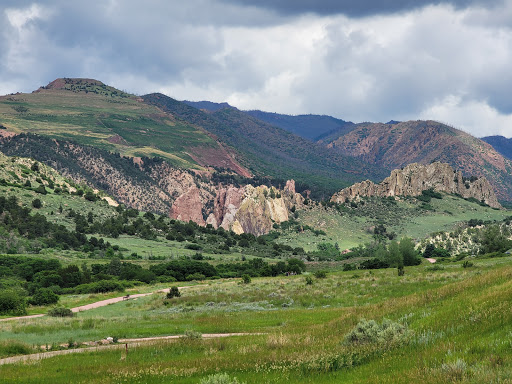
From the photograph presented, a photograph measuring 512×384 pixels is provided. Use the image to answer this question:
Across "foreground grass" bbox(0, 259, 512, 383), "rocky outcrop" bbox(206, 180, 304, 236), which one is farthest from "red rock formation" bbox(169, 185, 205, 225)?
"foreground grass" bbox(0, 259, 512, 383)

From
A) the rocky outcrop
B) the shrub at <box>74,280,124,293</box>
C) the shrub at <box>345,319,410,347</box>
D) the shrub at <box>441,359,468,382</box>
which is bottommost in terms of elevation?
the shrub at <box>74,280,124,293</box>

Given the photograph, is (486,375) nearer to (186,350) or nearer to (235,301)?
(186,350)

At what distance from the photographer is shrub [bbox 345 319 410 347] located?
1338 cm

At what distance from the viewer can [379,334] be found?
14.0 metres

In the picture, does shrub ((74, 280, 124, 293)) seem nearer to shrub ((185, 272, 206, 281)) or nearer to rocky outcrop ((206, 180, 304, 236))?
shrub ((185, 272, 206, 281))

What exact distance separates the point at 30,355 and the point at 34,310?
2455 cm

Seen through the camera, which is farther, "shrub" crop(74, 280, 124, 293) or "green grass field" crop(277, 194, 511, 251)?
"green grass field" crop(277, 194, 511, 251)

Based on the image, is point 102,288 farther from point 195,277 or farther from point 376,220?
point 376,220

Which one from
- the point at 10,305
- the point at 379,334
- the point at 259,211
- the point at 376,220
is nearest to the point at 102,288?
the point at 10,305

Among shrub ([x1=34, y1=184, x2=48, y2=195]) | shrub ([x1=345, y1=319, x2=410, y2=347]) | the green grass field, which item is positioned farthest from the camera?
the green grass field

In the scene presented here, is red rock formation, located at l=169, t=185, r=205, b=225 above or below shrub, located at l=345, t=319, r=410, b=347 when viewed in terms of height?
above

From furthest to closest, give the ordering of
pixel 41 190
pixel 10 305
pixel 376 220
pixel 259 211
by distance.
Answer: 1. pixel 259 211
2. pixel 376 220
3. pixel 41 190
4. pixel 10 305

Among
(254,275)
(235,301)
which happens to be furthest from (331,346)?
(254,275)

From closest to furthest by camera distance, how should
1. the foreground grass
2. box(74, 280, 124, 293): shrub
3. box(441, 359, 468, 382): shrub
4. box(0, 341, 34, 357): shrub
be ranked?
box(441, 359, 468, 382): shrub, the foreground grass, box(0, 341, 34, 357): shrub, box(74, 280, 124, 293): shrub
